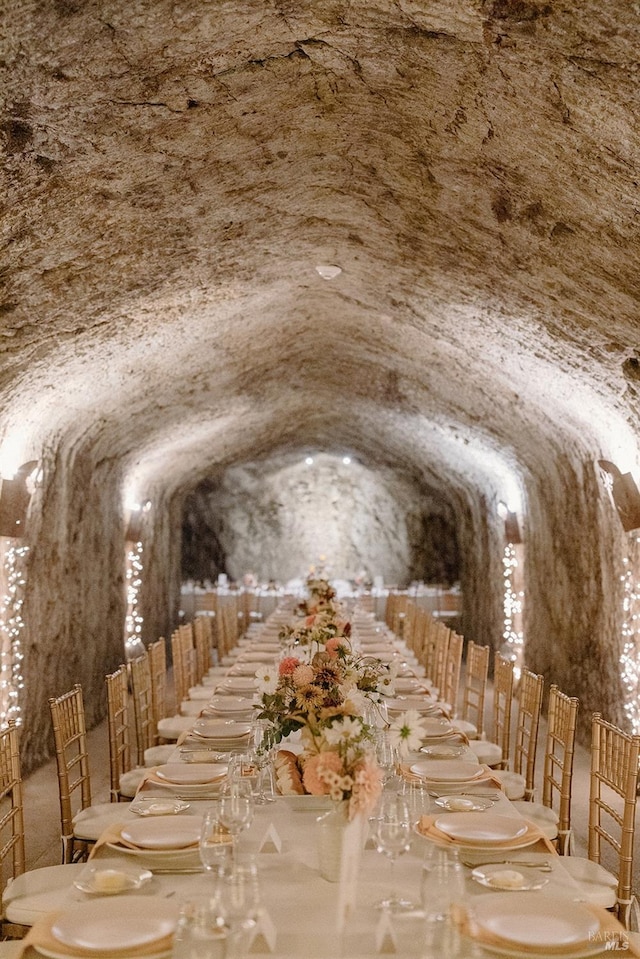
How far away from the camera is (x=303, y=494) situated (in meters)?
16.8

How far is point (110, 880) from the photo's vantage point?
8.09ft

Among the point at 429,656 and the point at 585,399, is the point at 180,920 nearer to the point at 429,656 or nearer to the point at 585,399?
the point at 585,399

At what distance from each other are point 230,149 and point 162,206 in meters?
0.54

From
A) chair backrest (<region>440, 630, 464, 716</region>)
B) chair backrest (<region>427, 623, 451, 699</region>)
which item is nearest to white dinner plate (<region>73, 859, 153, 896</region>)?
chair backrest (<region>440, 630, 464, 716</region>)

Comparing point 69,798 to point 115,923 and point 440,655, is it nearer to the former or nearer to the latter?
point 115,923

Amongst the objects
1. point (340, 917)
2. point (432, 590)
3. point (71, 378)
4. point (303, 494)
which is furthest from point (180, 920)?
point (303, 494)

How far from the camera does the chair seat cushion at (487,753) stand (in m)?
5.21

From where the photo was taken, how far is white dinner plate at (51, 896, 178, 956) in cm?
212

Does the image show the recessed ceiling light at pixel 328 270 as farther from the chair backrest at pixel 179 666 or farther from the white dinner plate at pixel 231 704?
the white dinner plate at pixel 231 704

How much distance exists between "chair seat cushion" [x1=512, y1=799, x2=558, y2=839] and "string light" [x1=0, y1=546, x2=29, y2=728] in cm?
372

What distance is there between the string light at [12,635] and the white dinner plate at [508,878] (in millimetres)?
4567

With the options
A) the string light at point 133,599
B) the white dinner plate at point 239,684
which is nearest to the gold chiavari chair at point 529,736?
the white dinner plate at point 239,684

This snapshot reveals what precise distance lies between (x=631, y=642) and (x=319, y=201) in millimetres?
3854

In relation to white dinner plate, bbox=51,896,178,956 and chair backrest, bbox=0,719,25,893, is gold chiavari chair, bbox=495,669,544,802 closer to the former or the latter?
chair backrest, bbox=0,719,25,893
